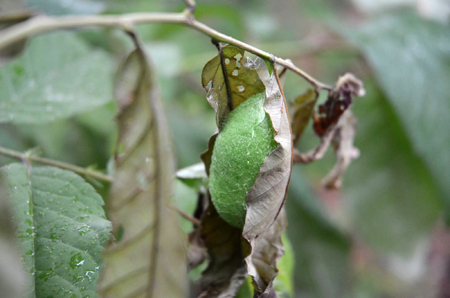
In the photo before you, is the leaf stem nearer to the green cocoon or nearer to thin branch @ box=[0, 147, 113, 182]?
the green cocoon

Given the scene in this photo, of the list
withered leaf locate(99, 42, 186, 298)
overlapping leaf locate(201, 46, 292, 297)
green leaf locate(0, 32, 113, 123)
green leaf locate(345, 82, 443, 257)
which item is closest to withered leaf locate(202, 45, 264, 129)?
overlapping leaf locate(201, 46, 292, 297)

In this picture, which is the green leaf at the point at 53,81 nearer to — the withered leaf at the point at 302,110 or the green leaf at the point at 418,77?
the withered leaf at the point at 302,110

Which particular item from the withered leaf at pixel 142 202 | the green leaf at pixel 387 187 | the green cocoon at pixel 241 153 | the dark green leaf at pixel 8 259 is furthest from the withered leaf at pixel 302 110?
the green leaf at pixel 387 187

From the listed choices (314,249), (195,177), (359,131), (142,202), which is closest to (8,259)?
(142,202)

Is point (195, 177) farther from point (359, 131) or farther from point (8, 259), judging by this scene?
point (359, 131)

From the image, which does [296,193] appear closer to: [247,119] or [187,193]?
[187,193]
